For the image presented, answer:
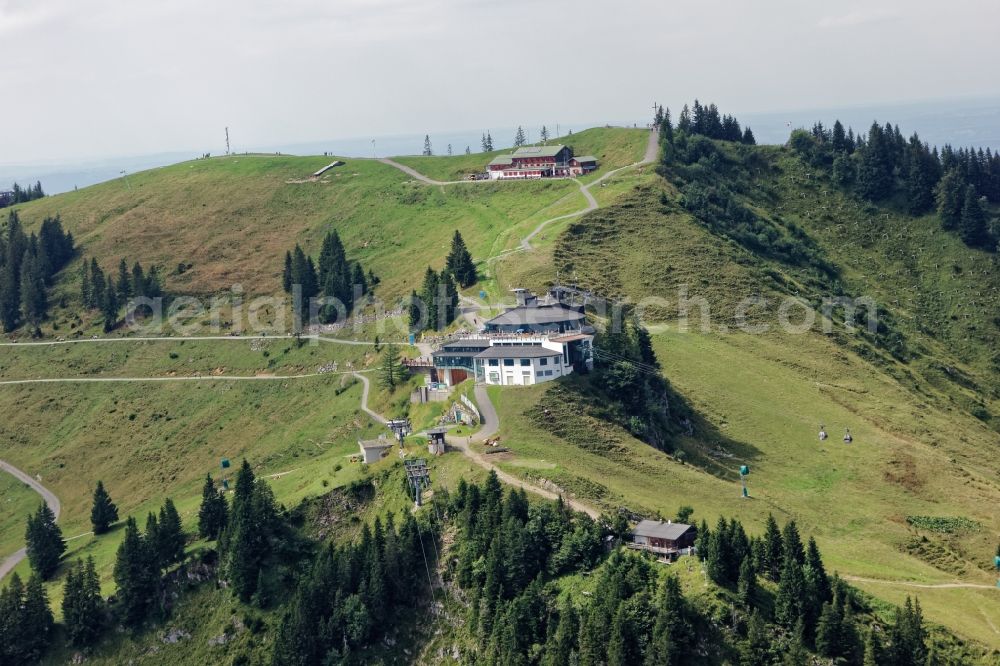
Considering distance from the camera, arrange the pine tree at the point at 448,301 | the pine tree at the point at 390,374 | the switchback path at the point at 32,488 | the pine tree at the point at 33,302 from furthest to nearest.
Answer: the pine tree at the point at 33,302
the pine tree at the point at 448,301
the pine tree at the point at 390,374
the switchback path at the point at 32,488

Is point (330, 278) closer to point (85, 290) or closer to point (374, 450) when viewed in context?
point (85, 290)

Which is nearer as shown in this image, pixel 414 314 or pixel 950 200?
pixel 414 314

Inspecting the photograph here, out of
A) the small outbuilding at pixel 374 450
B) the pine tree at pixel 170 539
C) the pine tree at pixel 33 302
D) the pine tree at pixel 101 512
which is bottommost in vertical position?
the pine tree at pixel 101 512

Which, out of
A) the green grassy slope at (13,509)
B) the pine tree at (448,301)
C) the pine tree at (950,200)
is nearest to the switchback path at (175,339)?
the pine tree at (448,301)

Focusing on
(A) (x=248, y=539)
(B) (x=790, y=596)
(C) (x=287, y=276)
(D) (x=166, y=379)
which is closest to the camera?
(B) (x=790, y=596)

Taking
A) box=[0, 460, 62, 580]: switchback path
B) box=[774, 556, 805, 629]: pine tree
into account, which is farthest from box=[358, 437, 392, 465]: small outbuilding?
box=[774, 556, 805, 629]: pine tree

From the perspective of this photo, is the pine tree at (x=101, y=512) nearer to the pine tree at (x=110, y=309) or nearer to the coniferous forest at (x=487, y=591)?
the coniferous forest at (x=487, y=591)

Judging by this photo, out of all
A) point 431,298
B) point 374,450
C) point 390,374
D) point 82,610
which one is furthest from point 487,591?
point 431,298
